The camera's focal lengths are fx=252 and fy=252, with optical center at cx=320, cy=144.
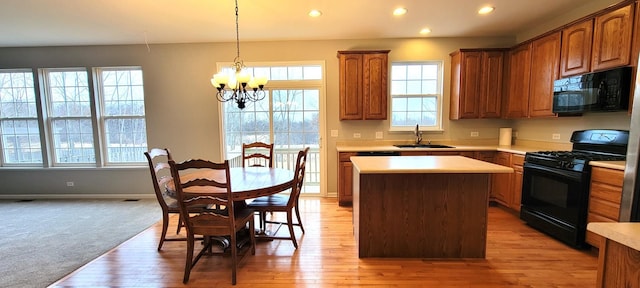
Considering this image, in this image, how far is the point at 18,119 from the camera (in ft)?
14.2

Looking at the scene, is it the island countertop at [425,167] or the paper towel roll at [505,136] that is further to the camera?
the paper towel roll at [505,136]

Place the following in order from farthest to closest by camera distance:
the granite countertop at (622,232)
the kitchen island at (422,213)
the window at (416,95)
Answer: the window at (416,95), the kitchen island at (422,213), the granite countertop at (622,232)

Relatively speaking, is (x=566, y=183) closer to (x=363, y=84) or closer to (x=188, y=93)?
(x=363, y=84)

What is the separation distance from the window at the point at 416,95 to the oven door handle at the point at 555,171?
4.78 ft

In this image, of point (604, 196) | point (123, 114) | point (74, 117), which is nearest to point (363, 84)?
point (604, 196)

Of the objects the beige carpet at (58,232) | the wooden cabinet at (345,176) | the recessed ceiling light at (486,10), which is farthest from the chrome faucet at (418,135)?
the beige carpet at (58,232)

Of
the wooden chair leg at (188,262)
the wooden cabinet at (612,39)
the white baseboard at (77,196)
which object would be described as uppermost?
the wooden cabinet at (612,39)

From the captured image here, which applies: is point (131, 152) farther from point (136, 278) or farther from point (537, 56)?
point (537, 56)

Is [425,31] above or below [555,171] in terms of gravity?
above

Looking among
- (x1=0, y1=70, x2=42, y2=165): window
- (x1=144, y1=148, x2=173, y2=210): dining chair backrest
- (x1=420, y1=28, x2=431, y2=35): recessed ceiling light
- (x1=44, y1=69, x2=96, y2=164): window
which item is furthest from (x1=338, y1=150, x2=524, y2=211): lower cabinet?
(x1=0, y1=70, x2=42, y2=165): window

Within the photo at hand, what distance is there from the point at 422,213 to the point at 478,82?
8.59 ft

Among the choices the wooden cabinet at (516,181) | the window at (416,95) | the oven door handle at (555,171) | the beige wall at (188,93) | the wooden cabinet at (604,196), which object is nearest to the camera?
the wooden cabinet at (604,196)

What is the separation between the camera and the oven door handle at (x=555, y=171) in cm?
238

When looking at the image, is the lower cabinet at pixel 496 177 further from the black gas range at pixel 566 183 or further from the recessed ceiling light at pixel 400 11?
the recessed ceiling light at pixel 400 11
